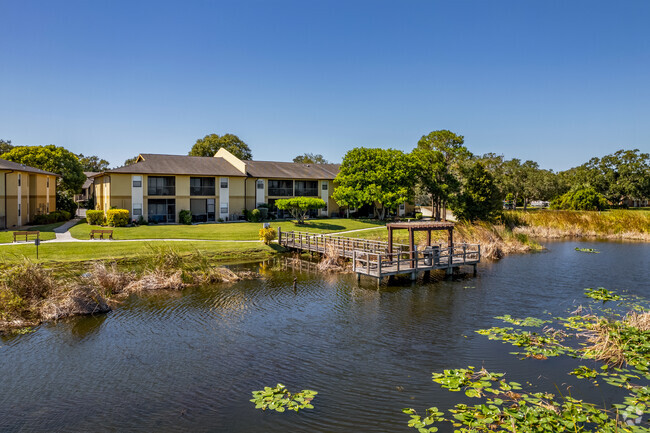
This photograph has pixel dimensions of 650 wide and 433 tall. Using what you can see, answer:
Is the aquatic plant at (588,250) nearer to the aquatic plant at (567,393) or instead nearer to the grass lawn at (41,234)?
the aquatic plant at (567,393)

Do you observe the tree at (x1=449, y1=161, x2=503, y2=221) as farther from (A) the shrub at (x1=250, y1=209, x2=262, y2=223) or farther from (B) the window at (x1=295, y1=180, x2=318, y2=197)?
(A) the shrub at (x1=250, y1=209, x2=262, y2=223)

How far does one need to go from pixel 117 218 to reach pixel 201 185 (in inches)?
414

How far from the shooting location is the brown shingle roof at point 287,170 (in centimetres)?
5341

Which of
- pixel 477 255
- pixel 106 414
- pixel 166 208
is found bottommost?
pixel 106 414

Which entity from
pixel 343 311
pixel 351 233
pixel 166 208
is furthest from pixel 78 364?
pixel 166 208

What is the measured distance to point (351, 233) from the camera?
134 ft

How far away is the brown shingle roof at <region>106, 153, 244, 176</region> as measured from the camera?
148 ft

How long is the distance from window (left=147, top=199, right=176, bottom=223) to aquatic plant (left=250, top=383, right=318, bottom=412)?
3933cm

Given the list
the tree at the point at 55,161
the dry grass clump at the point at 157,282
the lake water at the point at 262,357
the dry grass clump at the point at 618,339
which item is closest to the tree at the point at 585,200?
the lake water at the point at 262,357

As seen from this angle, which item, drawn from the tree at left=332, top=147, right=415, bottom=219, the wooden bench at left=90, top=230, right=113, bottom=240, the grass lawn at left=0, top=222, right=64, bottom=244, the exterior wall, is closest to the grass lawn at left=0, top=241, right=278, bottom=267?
the wooden bench at left=90, top=230, right=113, bottom=240

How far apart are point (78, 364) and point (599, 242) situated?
47.4 metres

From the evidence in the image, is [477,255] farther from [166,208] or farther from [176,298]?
[166,208]

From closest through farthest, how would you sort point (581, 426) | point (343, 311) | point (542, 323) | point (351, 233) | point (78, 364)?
point (581, 426) < point (78, 364) < point (542, 323) < point (343, 311) < point (351, 233)

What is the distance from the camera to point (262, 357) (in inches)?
520
